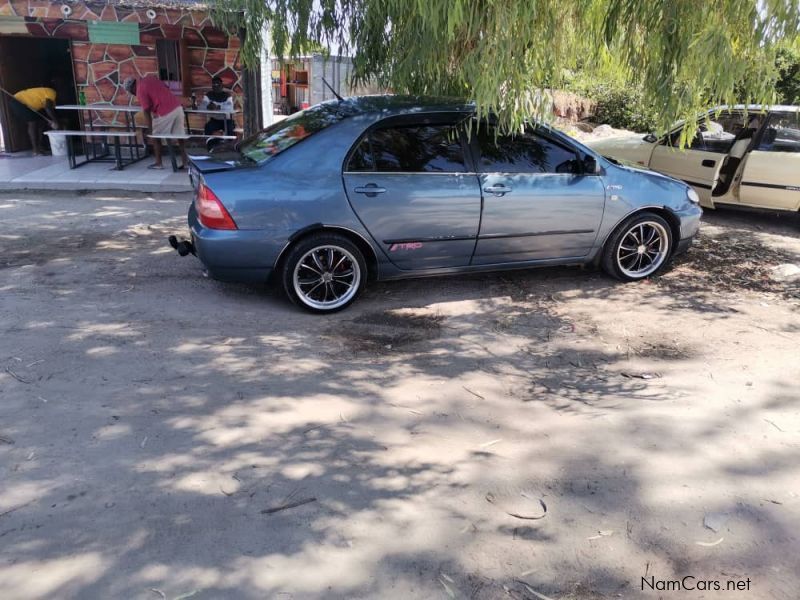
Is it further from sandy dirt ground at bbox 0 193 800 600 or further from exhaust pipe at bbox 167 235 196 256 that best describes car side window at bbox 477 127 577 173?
exhaust pipe at bbox 167 235 196 256

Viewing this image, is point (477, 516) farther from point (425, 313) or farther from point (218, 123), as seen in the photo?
point (218, 123)

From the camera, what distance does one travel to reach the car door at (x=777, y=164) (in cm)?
791

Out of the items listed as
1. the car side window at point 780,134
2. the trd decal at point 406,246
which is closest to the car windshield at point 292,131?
the trd decal at point 406,246

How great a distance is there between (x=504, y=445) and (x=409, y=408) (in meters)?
0.64

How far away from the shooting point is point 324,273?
509cm

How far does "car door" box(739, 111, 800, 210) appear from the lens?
791 centimetres

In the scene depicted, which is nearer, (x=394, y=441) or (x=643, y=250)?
(x=394, y=441)

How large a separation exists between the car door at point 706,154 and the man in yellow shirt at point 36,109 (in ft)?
36.2

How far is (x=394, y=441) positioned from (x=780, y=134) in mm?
7184

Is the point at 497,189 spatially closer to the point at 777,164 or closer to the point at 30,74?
the point at 777,164

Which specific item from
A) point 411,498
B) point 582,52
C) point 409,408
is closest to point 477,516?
point 411,498

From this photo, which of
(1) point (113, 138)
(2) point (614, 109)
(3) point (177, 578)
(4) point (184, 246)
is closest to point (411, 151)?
(4) point (184, 246)

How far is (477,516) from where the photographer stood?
2.88m

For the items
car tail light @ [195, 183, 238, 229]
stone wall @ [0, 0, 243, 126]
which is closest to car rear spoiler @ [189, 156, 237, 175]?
car tail light @ [195, 183, 238, 229]
